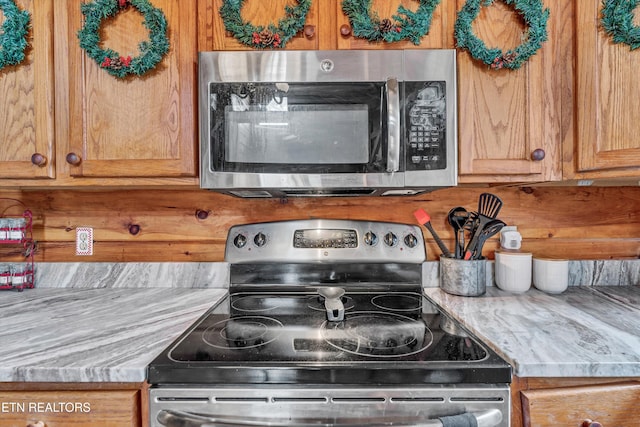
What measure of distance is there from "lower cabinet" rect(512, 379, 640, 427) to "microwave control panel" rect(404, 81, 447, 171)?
64cm

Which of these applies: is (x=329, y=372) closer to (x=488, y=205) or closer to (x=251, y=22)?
(x=488, y=205)

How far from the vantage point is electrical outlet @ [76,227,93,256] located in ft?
4.84

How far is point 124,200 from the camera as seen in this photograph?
1.49 m

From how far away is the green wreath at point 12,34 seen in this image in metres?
1.11

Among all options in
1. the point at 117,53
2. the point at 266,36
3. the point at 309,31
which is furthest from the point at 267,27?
the point at 117,53

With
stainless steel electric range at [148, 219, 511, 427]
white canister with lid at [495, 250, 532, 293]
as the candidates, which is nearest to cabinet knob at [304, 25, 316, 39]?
stainless steel electric range at [148, 219, 511, 427]

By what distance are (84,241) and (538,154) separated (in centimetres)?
175

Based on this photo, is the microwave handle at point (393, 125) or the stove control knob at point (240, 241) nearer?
the microwave handle at point (393, 125)

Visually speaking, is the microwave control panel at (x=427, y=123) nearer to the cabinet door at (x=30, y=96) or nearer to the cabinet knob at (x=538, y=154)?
the cabinet knob at (x=538, y=154)

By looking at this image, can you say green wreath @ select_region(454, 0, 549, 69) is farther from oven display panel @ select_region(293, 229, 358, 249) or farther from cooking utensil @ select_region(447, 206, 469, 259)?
oven display panel @ select_region(293, 229, 358, 249)

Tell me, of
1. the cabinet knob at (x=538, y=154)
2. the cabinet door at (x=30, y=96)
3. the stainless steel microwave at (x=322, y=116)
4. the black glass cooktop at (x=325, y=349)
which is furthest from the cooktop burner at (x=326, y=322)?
the cabinet door at (x=30, y=96)

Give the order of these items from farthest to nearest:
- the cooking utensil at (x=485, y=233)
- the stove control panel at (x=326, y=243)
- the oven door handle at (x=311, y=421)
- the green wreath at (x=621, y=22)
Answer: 1. the stove control panel at (x=326, y=243)
2. the cooking utensil at (x=485, y=233)
3. the green wreath at (x=621, y=22)
4. the oven door handle at (x=311, y=421)

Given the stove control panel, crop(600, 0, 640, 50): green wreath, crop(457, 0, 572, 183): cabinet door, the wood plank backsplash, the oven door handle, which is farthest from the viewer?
the wood plank backsplash

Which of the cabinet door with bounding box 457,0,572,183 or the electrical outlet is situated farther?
the electrical outlet
